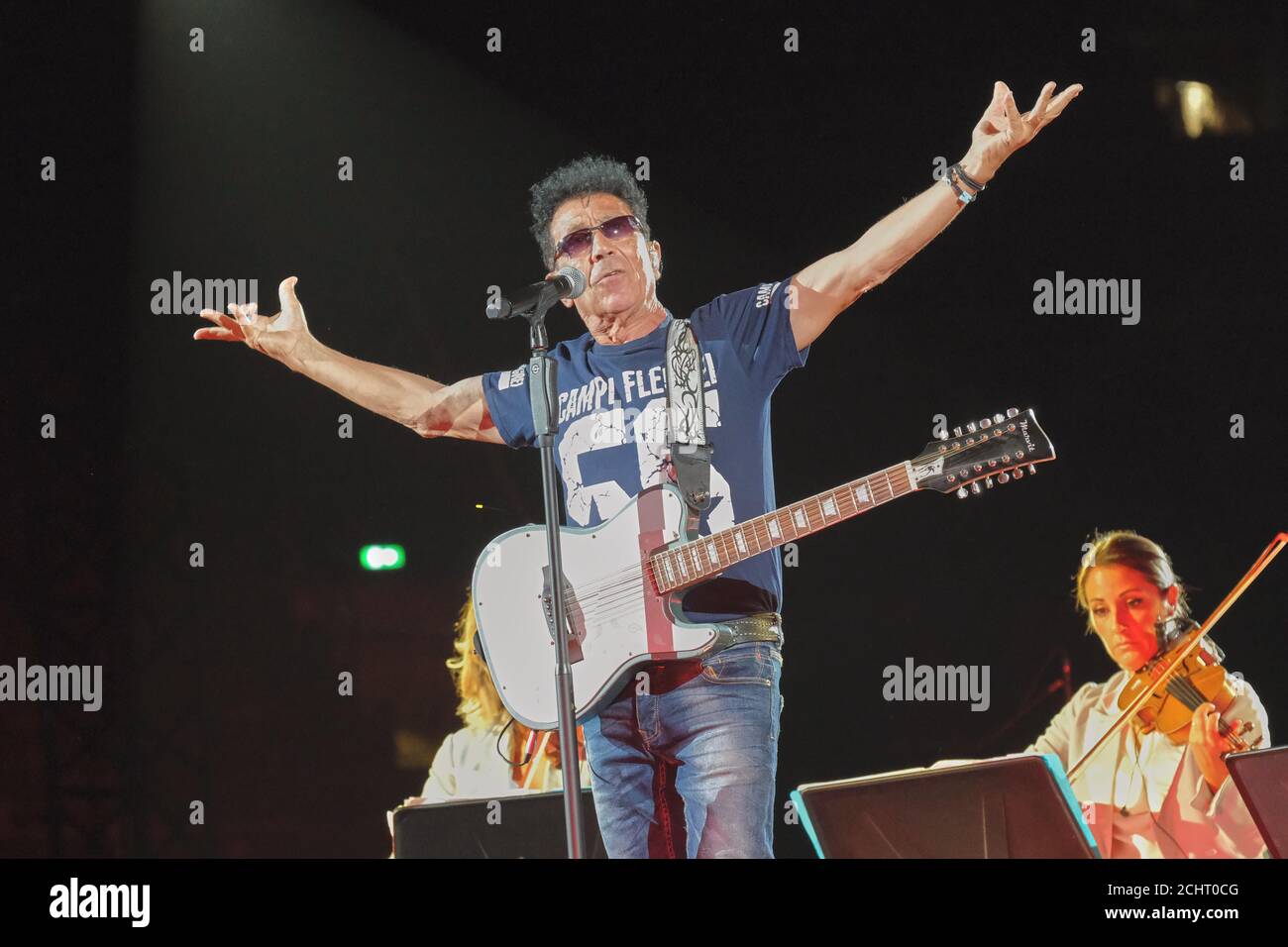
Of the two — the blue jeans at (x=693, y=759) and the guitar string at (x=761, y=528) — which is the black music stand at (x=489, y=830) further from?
the guitar string at (x=761, y=528)

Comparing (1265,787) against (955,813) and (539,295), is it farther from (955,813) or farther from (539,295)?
(539,295)

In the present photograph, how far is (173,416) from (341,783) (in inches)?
48.5

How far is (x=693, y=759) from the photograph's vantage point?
3.32m

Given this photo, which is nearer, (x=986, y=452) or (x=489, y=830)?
(x=986, y=452)

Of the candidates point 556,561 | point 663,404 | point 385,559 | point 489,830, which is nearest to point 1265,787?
point 556,561

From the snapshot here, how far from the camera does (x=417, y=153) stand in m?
4.27

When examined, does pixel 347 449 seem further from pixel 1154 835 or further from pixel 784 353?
pixel 1154 835

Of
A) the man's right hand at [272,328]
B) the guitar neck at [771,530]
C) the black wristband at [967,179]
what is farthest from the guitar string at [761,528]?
the man's right hand at [272,328]

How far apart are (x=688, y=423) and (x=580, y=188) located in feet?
2.89

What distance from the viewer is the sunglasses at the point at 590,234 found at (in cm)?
382

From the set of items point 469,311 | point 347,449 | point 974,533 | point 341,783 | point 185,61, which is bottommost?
point 341,783
